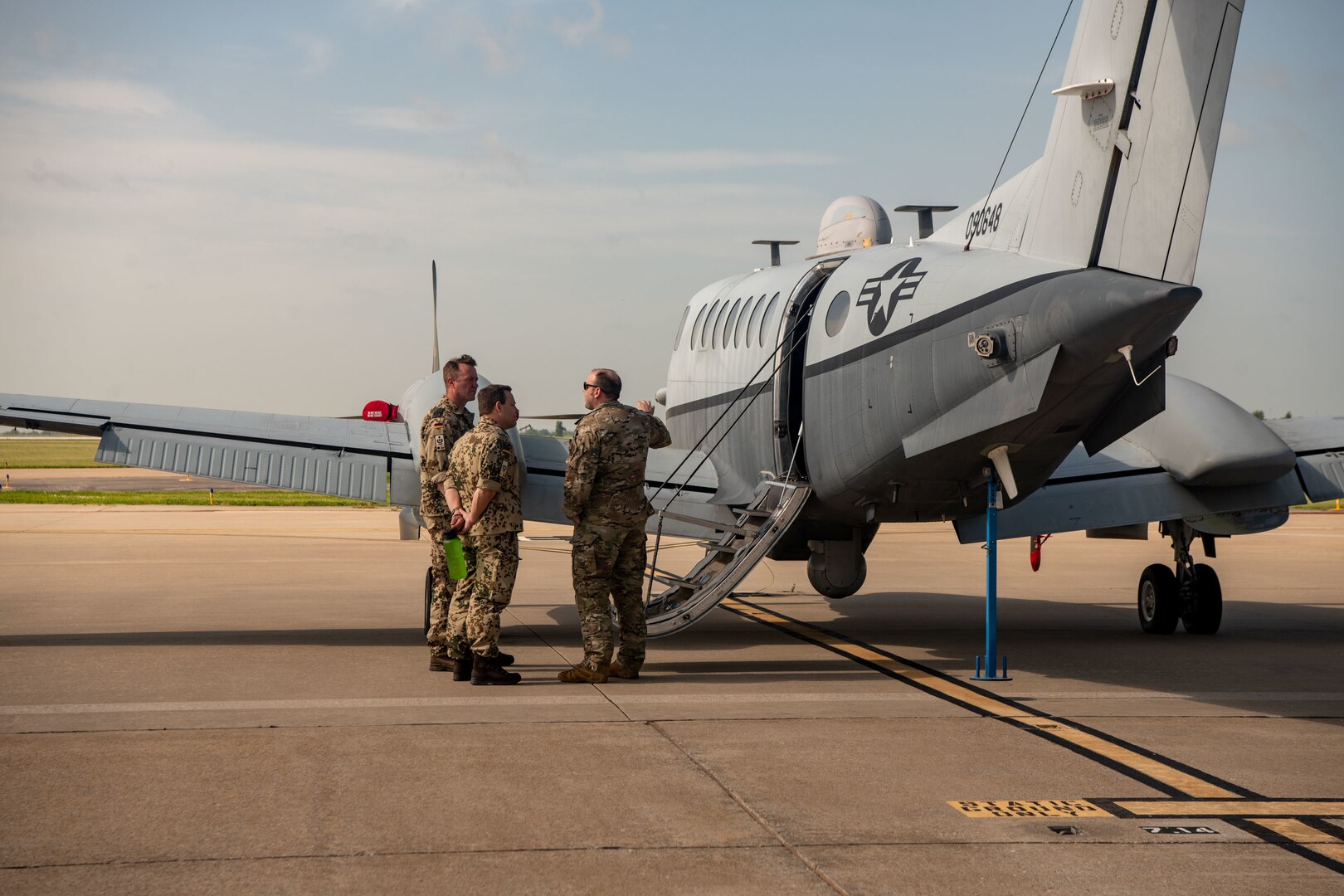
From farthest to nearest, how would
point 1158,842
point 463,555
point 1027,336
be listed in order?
point 463,555 < point 1027,336 < point 1158,842

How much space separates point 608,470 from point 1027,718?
11.8 ft

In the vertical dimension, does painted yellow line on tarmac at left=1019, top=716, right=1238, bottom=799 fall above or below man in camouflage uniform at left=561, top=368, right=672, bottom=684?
below

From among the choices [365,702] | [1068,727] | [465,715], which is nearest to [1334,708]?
[1068,727]

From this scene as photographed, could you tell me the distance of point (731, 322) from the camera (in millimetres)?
14305

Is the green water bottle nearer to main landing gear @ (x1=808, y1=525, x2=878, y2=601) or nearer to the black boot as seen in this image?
the black boot

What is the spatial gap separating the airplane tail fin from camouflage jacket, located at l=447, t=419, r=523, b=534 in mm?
4325

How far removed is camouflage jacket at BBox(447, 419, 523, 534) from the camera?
9.58 meters

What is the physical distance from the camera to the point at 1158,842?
570 cm

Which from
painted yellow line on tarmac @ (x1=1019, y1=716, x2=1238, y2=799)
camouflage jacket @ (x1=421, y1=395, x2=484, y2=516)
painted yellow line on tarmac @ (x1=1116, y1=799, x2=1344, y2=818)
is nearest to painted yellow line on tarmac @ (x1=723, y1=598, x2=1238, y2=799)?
painted yellow line on tarmac @ (x1=1019, y1=716, x2=1238, y2=799)

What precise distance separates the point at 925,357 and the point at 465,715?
449 cm

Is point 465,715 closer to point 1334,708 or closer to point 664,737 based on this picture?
point 664,737

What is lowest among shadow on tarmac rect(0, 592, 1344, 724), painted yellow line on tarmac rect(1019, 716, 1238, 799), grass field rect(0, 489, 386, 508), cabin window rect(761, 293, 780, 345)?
painted yellow line on tarmac rect(1019, 716, 1238, 799)

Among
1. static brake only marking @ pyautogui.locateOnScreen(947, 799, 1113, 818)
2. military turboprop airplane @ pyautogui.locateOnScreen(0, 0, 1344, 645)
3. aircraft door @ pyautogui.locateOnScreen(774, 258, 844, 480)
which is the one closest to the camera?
static brake only marking @ pyautogui.locateOnScreen(947, 799, 1113, 818)

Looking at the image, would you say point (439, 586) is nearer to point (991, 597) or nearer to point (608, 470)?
point (608, 470)
